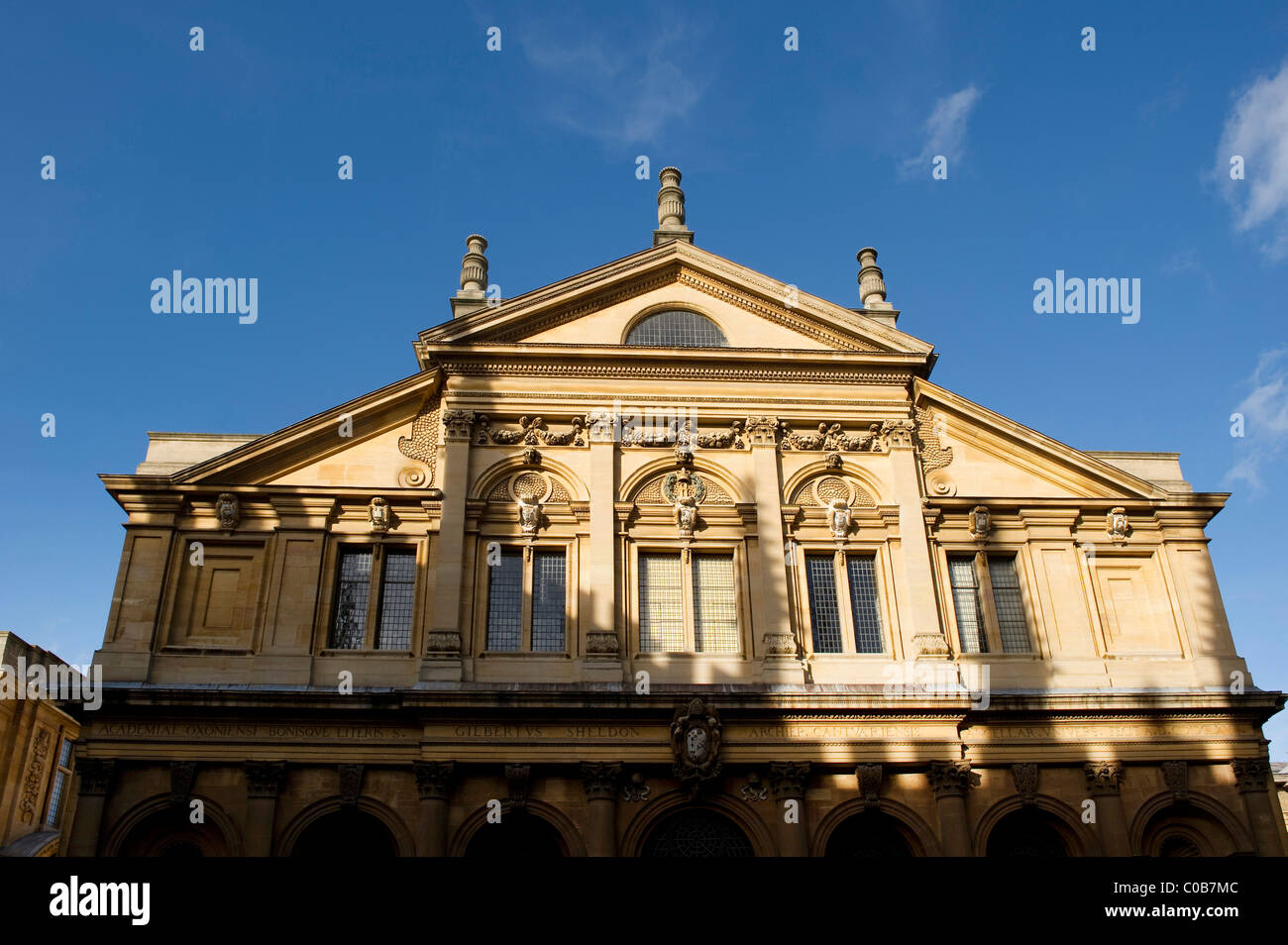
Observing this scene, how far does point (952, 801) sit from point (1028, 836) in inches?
96.0

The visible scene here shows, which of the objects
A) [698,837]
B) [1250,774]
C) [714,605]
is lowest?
[698,837]

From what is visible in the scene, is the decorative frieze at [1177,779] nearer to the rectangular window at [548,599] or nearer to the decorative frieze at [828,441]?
the decorative frieze at [828,441]

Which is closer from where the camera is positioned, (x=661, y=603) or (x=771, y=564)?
(x=661, y=603)

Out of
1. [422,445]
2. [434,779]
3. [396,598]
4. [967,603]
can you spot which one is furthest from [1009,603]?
[422,445]

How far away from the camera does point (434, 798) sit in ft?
68.5

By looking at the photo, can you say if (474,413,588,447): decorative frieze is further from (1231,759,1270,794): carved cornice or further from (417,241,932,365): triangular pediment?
(1231,759,1270,794): carved cornice

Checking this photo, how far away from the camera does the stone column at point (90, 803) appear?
20.5 metres

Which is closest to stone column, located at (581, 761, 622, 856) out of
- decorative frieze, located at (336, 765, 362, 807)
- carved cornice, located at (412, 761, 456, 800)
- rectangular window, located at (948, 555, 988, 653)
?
carved cornice, located at (412, 761, 456, 800)

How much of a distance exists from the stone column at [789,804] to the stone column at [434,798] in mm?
6584

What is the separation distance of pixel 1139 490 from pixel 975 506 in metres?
4.15

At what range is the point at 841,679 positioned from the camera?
75.0ft

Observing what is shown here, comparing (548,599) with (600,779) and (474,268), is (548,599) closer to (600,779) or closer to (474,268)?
(600,779)

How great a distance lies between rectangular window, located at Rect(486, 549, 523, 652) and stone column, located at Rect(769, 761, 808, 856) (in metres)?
6.22

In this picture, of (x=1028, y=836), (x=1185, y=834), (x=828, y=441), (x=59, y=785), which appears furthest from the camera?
(x=59, y=785)
